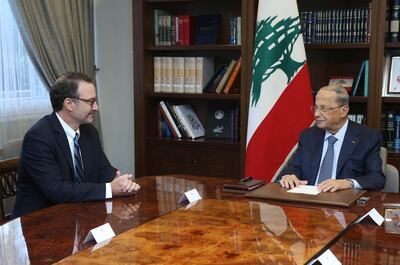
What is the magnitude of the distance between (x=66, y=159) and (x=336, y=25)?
2.14 metres

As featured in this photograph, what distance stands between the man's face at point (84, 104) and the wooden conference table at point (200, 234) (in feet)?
1.71

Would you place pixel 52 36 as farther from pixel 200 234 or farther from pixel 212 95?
pixel 200 234

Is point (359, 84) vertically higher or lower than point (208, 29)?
lower

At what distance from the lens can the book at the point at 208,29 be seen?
3.96 metres

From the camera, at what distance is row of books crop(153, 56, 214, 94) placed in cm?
399

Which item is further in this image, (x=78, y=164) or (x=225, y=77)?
(x=225, y=77)

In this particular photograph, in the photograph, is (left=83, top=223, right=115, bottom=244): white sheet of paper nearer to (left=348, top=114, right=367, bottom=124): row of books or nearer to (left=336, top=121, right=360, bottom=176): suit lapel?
(left=336, top=121, right=360, bottom=176): suit lapel

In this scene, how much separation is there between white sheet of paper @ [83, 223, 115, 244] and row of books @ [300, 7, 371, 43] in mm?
2431

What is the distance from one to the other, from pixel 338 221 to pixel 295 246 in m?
0.34

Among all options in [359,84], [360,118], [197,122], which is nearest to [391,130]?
[360,118]

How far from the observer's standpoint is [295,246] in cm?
150

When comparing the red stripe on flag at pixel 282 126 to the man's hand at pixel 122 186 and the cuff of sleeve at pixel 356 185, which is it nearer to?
the cuff of sleeve at pixel 356 185

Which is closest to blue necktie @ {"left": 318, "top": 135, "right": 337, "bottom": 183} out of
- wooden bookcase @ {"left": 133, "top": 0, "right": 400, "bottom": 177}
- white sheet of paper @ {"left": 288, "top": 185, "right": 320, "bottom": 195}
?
white sheet of paper @ {"left": 288, "top": 185, "right": 320, "bottom": 195}

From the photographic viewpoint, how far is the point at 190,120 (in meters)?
4.15
